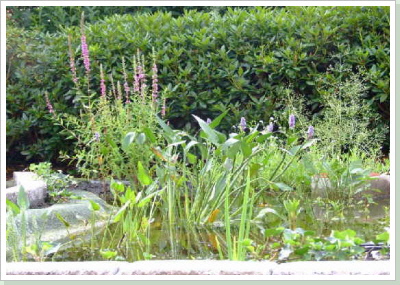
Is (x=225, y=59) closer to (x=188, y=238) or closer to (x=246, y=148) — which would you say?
(x=246, y=148)

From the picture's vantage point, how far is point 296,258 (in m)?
3.35

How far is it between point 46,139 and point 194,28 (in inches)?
73.6

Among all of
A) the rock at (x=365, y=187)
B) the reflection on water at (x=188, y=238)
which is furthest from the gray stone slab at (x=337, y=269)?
the rock at (x=365, y=187)

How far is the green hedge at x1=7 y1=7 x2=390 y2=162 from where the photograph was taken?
6.04 meters

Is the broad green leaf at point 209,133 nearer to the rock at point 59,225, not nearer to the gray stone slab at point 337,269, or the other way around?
the rock at point 59,225

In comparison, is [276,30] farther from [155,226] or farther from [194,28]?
[155,226]

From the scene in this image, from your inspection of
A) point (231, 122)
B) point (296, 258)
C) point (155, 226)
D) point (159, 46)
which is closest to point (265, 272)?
point (296, 258)

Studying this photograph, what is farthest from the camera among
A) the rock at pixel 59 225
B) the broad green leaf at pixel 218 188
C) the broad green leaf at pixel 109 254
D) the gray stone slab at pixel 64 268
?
the broad green leaf at pixel 218 188

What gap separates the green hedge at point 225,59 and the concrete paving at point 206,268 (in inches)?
126

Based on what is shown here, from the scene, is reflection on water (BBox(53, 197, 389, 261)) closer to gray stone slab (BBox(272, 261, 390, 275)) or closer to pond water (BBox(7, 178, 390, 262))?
pond water (BBox(7, 178, 390, 262))

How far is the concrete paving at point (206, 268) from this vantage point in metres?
2.83

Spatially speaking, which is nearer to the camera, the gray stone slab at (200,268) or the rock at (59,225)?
the gray stone slab at (200,268)

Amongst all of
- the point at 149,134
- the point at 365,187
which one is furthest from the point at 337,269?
the point at 365,187

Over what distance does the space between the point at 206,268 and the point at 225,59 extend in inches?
138
